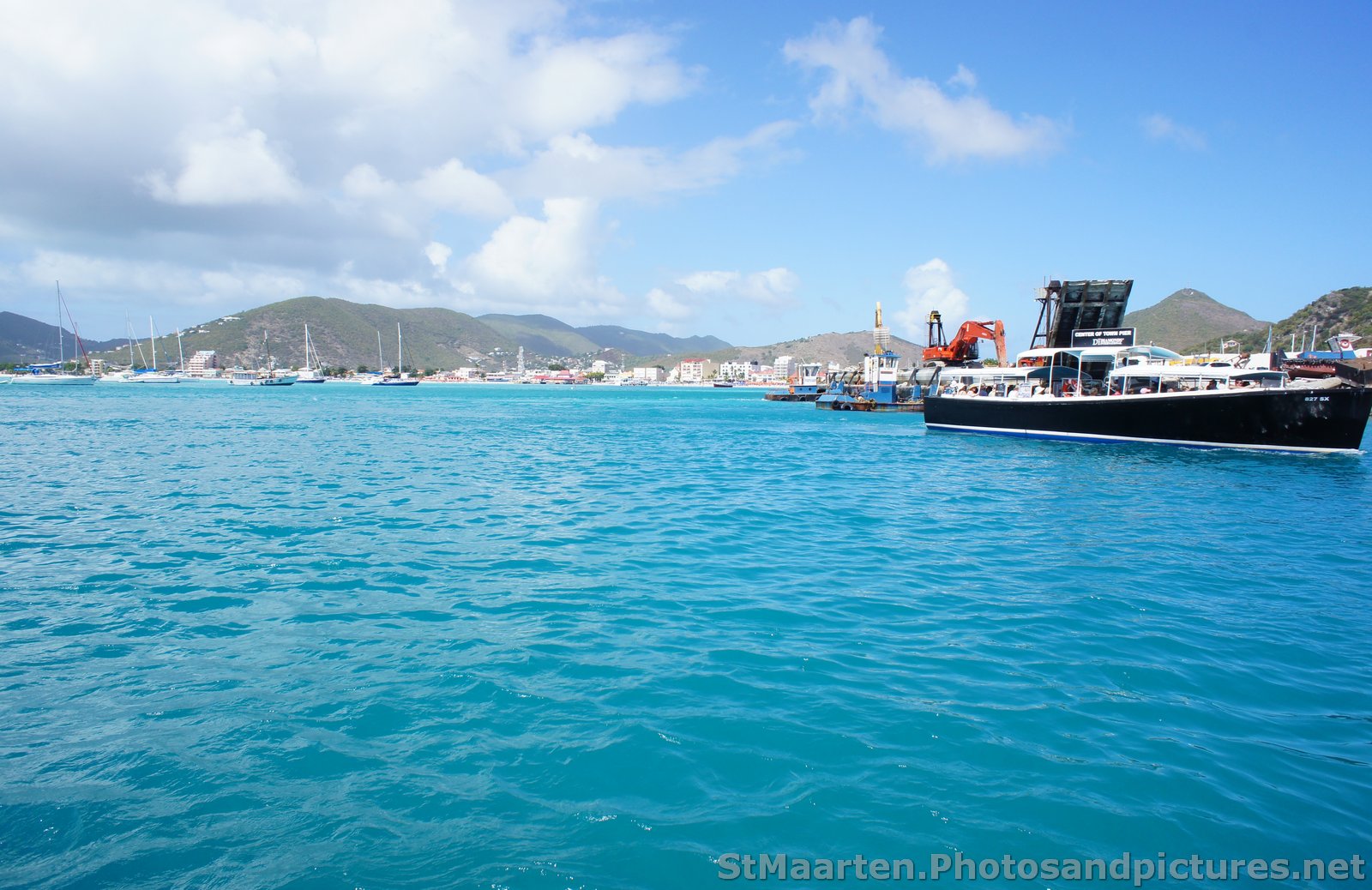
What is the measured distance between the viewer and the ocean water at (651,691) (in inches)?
183

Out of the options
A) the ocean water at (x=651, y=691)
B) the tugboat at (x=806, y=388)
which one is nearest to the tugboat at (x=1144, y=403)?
the ocean water at (x=651, y=691)

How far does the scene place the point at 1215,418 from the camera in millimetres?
Result: 31375

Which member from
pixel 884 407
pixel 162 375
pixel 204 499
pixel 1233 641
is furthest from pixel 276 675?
pixel 162 375

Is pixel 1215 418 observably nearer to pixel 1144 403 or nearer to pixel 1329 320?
pixel 1144 403

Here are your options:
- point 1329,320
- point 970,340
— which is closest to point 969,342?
point 970,340

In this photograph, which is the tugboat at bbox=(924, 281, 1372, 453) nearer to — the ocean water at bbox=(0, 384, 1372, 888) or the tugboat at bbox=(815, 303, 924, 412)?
the ocean water at bbox=(0, 384, 1372, 888)

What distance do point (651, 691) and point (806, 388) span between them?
11487 centimetres

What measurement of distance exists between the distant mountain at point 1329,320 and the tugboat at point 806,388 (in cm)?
6238

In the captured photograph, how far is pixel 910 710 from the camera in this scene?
640 cm

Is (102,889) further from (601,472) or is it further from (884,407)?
(884,407)

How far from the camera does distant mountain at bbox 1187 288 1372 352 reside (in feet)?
282

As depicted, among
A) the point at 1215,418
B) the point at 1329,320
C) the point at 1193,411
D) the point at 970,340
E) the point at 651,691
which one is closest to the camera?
the point at 651,691

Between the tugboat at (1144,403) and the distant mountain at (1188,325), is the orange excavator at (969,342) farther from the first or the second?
the distant mountain at (1188,325)

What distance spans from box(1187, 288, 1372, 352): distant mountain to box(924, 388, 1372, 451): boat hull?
70235 mm
